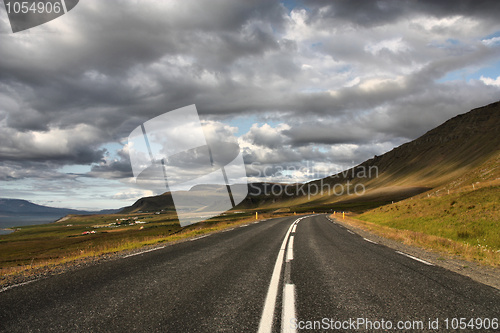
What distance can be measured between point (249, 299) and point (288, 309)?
0.81m

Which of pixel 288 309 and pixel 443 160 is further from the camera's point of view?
pixel 443 160

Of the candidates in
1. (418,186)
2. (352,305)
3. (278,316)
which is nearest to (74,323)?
(278,316)

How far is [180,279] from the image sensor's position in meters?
6.27

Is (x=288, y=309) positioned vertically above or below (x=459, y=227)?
above

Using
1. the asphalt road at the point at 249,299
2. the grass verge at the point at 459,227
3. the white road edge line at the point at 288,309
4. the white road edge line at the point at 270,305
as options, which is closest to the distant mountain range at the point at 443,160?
the grass verge at the point at 459,227

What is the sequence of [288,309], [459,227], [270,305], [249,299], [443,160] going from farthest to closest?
[443,160], [459,227], [249,299], [270,305], [288,309]

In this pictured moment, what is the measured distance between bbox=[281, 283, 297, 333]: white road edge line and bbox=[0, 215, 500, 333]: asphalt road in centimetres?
2

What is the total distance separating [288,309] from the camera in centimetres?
432

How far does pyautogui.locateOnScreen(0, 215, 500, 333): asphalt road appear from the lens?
154 inches

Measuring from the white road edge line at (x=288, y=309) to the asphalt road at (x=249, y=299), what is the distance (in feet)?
0.06

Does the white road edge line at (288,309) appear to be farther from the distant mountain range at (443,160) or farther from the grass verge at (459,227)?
the distant mountain range at (443,160)

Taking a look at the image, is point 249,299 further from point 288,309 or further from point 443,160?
point 443,160

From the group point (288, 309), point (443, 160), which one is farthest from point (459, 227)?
point (443, 160)

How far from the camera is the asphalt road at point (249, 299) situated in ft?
12.8
